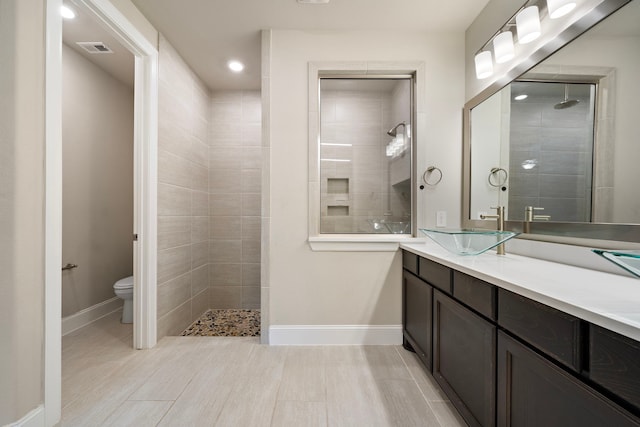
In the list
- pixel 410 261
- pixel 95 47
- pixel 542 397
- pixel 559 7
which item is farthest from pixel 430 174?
pixel 95 47

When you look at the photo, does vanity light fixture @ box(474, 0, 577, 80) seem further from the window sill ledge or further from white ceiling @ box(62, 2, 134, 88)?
white ceiling @ box(62, 2, 134, 88)

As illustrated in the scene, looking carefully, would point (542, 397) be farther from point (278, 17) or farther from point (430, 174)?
point (278, 17)

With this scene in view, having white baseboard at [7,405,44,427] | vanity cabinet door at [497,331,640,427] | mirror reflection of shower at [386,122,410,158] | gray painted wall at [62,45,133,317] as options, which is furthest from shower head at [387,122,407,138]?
gray painted wall at [62,45,133,317]

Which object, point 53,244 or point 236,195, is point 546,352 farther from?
point 236,195

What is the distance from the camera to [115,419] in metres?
1.43

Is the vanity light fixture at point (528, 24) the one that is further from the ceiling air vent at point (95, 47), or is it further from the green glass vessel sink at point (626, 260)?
the ceiling air vent at point (95, 47)

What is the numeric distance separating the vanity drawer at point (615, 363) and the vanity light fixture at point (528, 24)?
1577mm

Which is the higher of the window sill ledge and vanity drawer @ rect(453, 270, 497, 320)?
the window sill ledge

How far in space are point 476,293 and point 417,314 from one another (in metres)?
0.77

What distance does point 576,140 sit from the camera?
51.8 inches

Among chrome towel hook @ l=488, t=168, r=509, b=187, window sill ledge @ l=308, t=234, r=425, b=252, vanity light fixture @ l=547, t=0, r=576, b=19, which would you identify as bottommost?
window sill ledge @ l=308, t=234, r=425, b=252

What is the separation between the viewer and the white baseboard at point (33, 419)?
4.04 feet

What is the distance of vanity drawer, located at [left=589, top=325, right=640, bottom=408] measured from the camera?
25.1 inches

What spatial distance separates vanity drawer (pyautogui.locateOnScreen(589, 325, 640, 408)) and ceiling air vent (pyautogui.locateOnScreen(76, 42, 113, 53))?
3.65 meters
